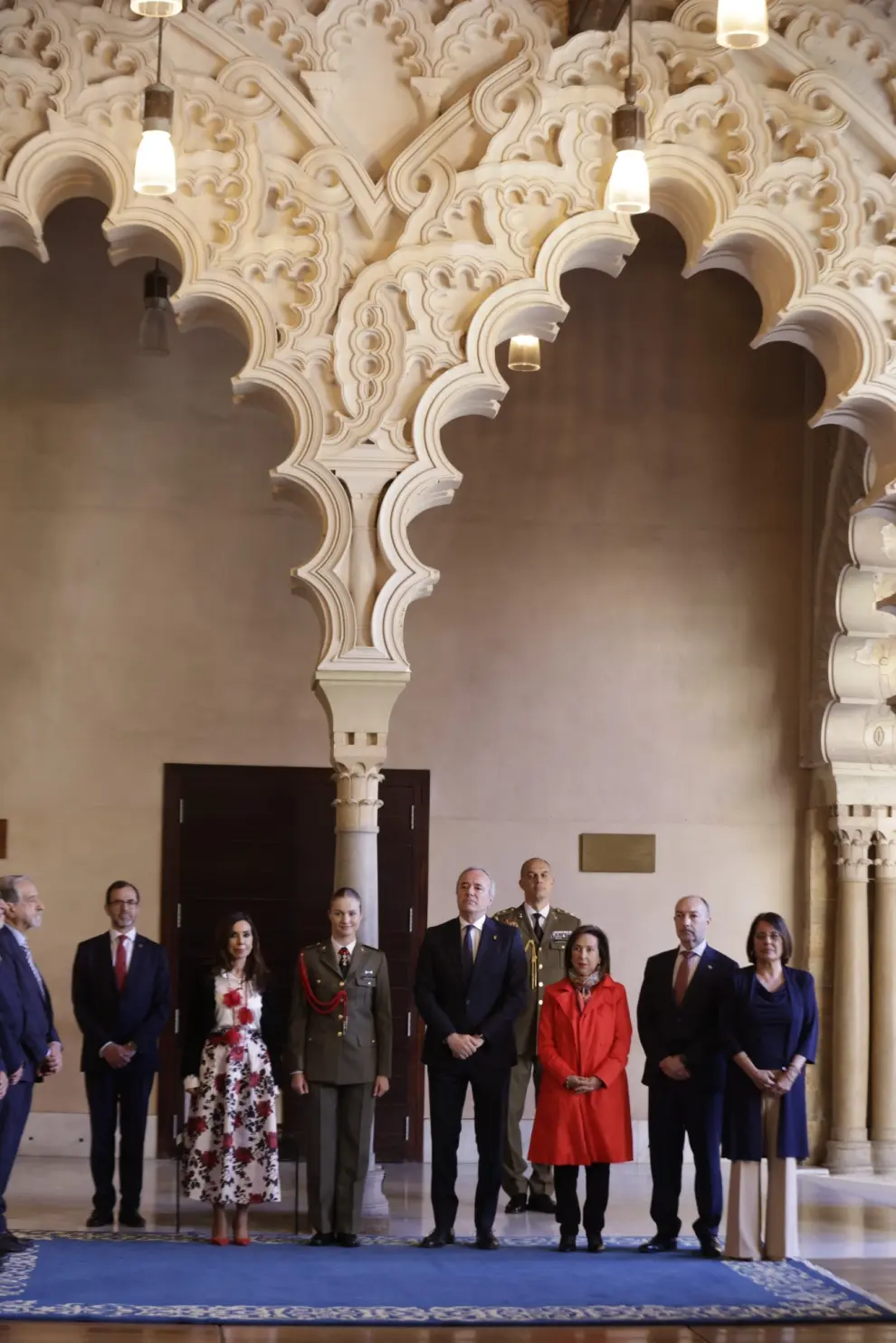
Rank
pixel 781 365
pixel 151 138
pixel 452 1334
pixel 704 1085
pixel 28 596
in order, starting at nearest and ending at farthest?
pixel 452 1334, pixel 151 138, pixel 704 1085, pixel 28 596, pixel 781 365

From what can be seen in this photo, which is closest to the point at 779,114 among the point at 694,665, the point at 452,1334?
the point at 694,665

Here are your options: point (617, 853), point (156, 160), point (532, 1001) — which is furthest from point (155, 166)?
point (617, 853)

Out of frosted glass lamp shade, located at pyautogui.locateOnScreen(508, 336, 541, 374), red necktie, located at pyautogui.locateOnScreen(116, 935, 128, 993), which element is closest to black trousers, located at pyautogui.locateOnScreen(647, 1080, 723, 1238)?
red necktie, located at pyautogui.locateOnScreen(116, 935, 128, 993)

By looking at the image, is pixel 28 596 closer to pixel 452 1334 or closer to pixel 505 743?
pixel 505 743

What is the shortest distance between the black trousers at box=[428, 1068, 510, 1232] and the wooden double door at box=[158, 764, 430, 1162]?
268 cm

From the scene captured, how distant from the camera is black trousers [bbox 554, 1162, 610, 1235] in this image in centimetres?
714

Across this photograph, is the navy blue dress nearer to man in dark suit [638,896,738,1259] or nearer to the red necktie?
man in dark suit [638,896,738,1259]

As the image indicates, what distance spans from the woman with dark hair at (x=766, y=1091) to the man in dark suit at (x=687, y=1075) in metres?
0.13

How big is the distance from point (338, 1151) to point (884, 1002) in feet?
13.0

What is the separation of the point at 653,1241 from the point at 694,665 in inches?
153

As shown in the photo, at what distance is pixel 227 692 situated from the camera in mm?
9930

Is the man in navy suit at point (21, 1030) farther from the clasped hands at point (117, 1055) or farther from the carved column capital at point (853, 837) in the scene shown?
the carved column capital at point (853, 837)

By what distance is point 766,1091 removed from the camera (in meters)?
6.98

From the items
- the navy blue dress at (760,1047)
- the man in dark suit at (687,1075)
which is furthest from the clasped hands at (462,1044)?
the navy blue dress at (760,1047)
